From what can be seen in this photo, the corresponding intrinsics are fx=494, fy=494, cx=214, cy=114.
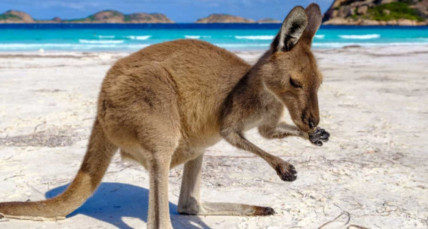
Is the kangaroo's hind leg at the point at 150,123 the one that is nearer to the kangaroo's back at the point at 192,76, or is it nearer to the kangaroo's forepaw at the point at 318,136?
the kangaroo's back at the point at 192,76

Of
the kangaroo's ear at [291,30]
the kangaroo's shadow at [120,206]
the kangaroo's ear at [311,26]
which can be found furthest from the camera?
the kangaroo's shadow at [120,206]

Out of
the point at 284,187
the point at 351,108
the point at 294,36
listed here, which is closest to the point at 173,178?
the point at 284,187

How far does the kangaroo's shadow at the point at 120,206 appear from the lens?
3.07 metres

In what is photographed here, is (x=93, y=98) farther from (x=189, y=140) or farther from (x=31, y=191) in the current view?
(x=189, y=140)

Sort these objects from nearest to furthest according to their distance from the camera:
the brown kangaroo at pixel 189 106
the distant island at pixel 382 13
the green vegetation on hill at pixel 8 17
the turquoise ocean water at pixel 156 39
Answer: the brown kangaroo at pixel 189 106 < the turquoise ocean water at pixel 156 39 < the distant island at pixel 382 13 < the green vegetation on hill at pixel 8 17

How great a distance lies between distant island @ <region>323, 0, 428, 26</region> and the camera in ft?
204

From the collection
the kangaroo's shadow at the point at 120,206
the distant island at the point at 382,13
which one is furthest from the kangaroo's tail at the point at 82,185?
the distant island at the point at 382,13

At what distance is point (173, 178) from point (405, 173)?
1797mm

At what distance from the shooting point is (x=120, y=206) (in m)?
3.29

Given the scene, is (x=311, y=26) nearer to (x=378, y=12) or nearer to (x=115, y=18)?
(x=378, y=12)

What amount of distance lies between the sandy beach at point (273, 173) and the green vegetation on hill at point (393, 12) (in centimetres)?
6001

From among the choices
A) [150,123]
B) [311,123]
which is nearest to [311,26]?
[311,123]

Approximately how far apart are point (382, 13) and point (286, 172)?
6636 centimetres

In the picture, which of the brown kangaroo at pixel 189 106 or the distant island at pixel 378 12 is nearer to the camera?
the brown kangaroo at pixel 189 106
